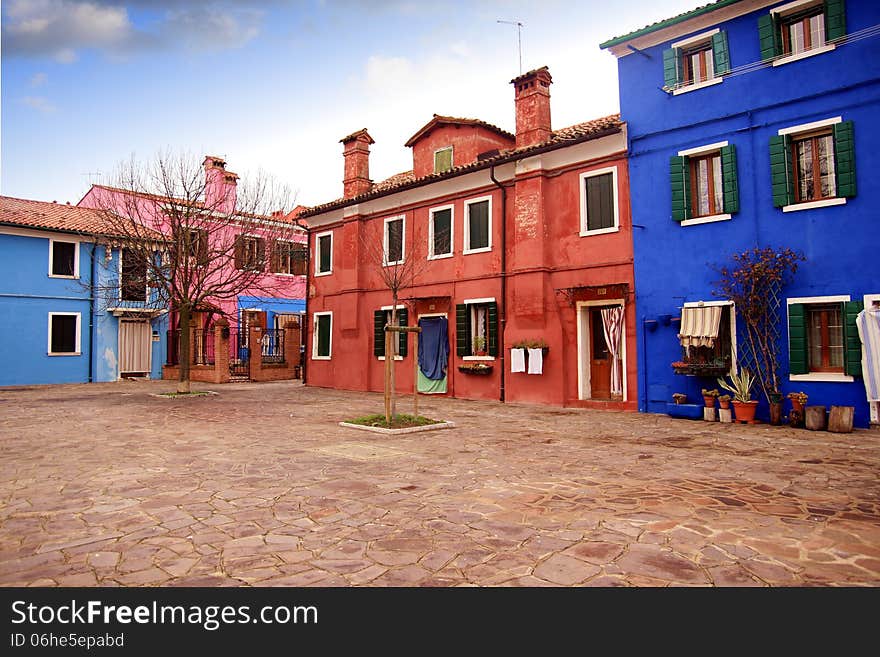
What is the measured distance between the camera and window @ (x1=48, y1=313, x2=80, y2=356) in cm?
2439

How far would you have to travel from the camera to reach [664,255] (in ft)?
44.9

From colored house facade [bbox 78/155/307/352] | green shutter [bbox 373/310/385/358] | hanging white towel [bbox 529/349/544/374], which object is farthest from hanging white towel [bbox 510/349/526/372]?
colored house facade [bbox 78/155/307/352]

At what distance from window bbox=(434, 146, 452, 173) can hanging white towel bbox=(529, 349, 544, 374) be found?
766 centimetres

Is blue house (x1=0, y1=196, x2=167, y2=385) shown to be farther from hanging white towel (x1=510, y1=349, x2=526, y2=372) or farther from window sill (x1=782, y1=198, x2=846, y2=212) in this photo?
window sill (x1=782, y1=198, x2=846, y2=212)

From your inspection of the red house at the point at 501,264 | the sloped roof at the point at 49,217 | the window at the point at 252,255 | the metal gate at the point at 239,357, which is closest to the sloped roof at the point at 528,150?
the red house at the point at 501,264

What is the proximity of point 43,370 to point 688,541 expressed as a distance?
87.5ft

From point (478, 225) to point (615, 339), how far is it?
565cm

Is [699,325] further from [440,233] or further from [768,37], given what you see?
[440,233]

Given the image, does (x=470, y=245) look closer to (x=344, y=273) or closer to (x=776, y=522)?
(x=344, y=273)

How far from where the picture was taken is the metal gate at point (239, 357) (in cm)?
2564

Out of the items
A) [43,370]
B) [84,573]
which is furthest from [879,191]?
[43,370]

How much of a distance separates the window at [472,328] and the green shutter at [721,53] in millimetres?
8147

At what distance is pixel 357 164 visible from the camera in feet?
76.0

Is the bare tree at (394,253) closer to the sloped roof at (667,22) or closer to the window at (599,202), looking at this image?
the window at (599,202)
